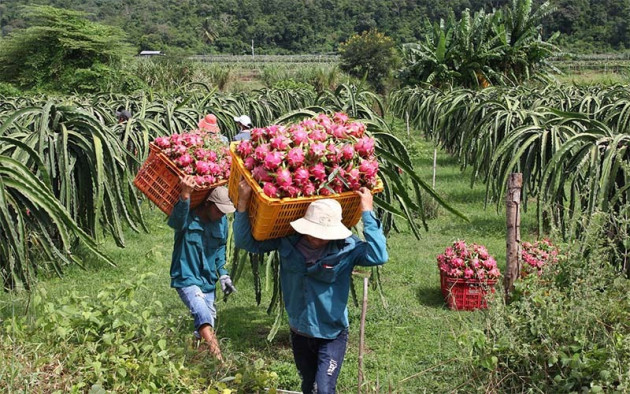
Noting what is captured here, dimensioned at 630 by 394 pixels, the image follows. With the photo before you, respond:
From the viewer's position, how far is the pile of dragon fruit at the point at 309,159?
3381mm

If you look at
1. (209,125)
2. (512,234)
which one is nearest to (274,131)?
(512,234)

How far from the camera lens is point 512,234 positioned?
4.39 meters

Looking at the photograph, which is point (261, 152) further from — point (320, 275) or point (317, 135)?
point (320, 275)

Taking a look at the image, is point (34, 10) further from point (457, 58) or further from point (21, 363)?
point (21, 363)

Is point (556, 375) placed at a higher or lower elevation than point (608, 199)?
lower

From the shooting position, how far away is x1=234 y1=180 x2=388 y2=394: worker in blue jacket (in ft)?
11.8

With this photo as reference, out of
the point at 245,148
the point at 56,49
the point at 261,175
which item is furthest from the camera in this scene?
the point at 56,49

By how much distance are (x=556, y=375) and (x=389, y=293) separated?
3266 millimetres

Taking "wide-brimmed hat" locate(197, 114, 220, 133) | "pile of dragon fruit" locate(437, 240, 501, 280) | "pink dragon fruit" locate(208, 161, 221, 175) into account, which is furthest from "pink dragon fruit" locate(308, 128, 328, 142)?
"pile of dragon fruit" locate(437, 240, 501, 280)

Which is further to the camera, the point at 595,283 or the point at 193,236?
the point at 193,236

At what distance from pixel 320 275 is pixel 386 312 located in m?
2.50

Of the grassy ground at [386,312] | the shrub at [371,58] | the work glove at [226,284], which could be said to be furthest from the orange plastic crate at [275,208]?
the shrub at [371,58]

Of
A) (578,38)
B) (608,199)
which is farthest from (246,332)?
(578,38)

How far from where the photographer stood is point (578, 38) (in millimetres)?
47531
